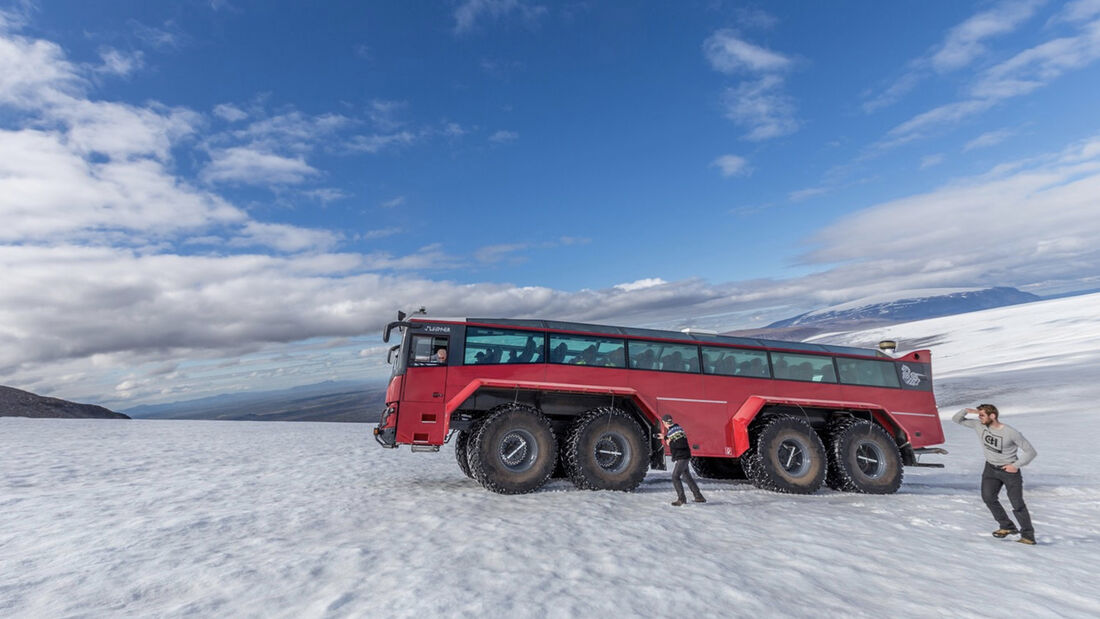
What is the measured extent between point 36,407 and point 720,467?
84.0 m

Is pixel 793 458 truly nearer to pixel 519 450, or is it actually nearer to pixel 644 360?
pixel 644 360

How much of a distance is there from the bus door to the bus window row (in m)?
0.53

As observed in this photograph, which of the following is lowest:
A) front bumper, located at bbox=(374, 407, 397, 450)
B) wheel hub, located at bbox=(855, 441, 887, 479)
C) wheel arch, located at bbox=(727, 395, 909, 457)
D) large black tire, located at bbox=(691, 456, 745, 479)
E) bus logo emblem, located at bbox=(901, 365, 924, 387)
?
large black tire, located at bbox=(691, 456, 745, 479)

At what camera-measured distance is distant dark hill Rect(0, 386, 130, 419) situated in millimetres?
57812

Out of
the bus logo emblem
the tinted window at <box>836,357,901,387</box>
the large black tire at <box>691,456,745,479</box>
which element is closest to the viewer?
the tinted window at <box>836,357,901,387</box>

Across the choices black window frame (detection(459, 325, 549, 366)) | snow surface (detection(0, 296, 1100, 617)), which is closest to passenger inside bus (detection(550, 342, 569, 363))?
black window frame (detection(459, 325, 549, 366))

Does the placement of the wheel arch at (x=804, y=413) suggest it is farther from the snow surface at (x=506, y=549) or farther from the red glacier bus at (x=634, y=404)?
the snow surface at (x=506, y=549)

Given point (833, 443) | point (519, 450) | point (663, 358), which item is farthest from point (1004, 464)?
point (519, 450)

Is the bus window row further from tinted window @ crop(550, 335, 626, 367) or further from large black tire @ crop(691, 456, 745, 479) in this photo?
large black tire @ crop(691, 456, 745, 479)

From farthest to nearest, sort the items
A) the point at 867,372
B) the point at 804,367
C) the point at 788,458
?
the point at 867,372, the point at 804,367, the point at 788,458

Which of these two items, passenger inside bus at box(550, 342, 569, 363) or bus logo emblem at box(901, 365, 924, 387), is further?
bus logo emblem at box(901, 365, 924, 387)

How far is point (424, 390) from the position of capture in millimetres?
9266

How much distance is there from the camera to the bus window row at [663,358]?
9.77m

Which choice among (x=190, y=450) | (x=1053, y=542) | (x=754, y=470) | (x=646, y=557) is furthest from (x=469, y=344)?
(x=190, y=450)
